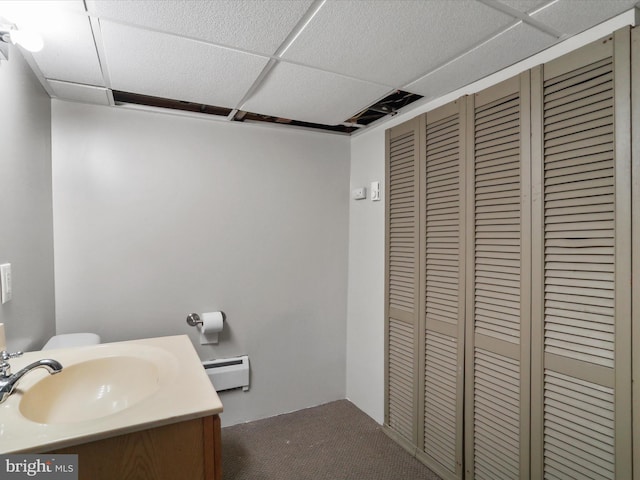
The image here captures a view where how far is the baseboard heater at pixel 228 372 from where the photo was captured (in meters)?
2.29

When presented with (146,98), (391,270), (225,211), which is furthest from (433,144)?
(146,98)

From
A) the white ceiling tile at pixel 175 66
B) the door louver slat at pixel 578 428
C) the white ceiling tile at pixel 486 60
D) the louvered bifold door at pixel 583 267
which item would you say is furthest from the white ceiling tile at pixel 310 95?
the door louver slat at pixel 578 428

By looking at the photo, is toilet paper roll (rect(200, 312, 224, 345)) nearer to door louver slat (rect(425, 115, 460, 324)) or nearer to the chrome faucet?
the chrome faucet

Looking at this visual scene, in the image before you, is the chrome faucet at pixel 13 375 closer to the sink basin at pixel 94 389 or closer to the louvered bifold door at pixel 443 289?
the sink basin at pixel 94 389

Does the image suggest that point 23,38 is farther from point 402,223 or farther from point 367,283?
point 367,283


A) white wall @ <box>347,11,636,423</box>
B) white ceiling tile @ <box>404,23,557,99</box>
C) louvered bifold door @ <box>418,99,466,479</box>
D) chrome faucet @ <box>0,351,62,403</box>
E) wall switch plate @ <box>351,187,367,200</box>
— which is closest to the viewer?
chrome faucet @ <box>0,351,62,403</box>

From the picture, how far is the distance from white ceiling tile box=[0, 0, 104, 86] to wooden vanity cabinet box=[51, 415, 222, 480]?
1.40 metres

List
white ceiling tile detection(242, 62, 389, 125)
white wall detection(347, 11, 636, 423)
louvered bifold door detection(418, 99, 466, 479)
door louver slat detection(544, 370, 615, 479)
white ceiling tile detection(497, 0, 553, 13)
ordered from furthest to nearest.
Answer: white wall detection(347, 11, 636, 423) → louvered bifold door detection(418, 99, 466, 479) → white ceiling tile detection(242, 62, 389, 125) → door louver slat detection(544, 370, 615, 479) → white ceiling tile detection(497, 0, 553, 13)

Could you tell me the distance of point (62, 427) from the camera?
0.92m

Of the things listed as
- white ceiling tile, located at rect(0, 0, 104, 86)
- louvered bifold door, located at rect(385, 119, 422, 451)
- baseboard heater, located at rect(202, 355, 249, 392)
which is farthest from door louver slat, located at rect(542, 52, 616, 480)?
white ceiling tile, located at rect(0, 0, 104, 86)

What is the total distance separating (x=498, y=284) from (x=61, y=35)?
216 centimetres

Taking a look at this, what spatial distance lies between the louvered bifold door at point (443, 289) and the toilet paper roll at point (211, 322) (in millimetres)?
1288

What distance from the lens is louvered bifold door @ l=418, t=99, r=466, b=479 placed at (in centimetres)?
183

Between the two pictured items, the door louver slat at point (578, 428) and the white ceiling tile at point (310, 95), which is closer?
the door louver slat at point (578, 428)
